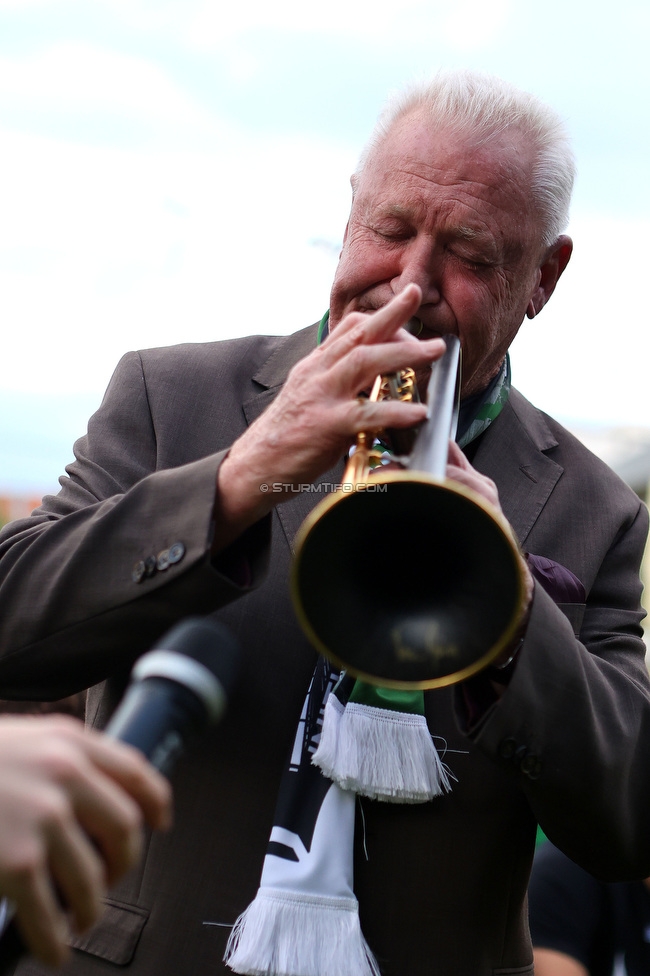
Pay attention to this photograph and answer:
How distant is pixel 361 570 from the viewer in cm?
184

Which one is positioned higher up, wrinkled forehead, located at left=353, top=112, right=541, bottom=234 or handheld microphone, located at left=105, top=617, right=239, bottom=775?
wrinkled forehead, located at left=353, top=112, right=541, bottom=234

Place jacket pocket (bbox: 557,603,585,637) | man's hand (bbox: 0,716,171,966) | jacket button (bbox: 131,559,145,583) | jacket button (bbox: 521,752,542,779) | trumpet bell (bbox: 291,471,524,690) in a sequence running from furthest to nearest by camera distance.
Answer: jacket pocket (bbox: 557,603,585,637) < jacket button (bbox: 521,752,542,779) < jacket button (bbox: 131,559,145,583) < trumpet bell (bbox: 291,471,524,690) < man's hand (bbox: 0,716,171,966)

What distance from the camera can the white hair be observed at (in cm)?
273

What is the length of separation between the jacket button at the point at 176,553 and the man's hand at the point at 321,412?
86mm

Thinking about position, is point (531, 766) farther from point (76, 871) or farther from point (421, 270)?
point (76, 871)

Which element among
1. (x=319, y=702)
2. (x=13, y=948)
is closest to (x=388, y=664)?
(x=319, y=702)

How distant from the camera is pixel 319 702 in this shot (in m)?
2.39

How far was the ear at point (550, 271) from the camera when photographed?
311cm

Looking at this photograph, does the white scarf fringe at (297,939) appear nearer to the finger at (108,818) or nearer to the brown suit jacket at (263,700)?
the brown suit jacket at (263,700)

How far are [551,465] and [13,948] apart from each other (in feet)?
7.14

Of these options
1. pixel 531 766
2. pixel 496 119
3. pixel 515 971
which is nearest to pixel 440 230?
pixel 496 119

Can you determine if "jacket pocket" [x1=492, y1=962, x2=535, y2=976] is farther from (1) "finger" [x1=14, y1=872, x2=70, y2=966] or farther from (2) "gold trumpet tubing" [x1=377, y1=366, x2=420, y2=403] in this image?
(1) "finger" [x1=14, y1=872, x2=70, y2=966]

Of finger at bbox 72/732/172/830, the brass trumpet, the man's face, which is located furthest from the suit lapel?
finger at bbox 72/732/172/830

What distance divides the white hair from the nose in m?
0.35
